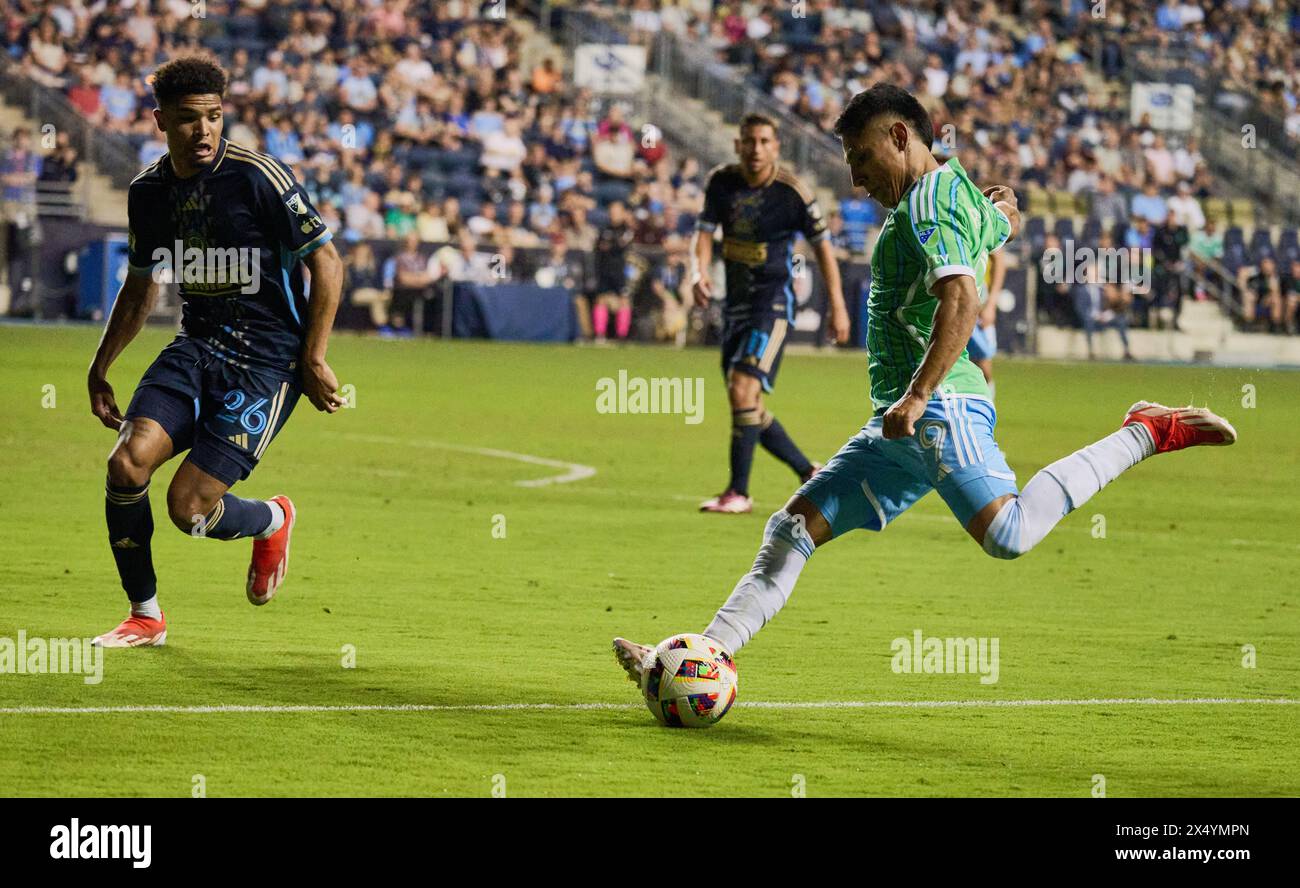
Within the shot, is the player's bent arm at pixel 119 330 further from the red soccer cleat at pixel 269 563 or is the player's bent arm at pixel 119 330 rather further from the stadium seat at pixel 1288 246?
the stadium seat at pixel 1288 246

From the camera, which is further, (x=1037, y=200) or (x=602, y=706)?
(x=1037, y=200)

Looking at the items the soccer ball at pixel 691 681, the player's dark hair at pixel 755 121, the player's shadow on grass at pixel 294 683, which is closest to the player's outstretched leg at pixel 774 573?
the soccer ball at pixel 691 681

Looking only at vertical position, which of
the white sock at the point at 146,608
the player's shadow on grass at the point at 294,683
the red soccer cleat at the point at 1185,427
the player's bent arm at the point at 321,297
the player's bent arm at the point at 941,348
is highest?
the player's bent arm at the point at 321,297

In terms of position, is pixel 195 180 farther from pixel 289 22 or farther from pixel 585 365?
pixel 289 22

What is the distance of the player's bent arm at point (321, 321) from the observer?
7434 millimetres

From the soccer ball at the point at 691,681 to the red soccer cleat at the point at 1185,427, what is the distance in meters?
1.70

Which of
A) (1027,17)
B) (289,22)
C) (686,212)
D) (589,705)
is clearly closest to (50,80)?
(289,22)

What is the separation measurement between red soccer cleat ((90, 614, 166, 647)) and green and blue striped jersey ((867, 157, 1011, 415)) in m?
3.01

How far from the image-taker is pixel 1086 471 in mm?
6648

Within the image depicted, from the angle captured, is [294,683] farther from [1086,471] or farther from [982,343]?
[982,343]

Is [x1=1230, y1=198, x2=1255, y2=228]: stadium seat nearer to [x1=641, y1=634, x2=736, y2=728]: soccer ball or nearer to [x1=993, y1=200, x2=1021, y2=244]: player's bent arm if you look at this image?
[x1=993, y1=200, x2=1021, y2=244]: player's bent arm

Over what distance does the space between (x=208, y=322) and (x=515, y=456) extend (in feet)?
27.4

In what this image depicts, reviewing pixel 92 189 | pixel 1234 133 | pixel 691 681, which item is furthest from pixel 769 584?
pixel 1234 133
